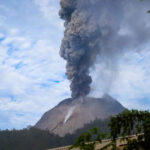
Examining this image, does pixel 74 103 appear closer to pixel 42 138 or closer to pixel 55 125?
pixel 55 125

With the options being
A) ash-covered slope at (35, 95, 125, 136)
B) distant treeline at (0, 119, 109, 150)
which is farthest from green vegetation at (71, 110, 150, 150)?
ash-covered slope at (35, 95, 125, 136)

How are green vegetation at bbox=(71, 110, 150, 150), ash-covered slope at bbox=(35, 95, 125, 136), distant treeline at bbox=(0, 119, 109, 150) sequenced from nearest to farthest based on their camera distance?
green vegetation at bbox=(71, 110, 150, 150) < distant treeline at bbox=(0, 119, 109, 150) < ash-covered slope at bbox=(35, 95, 125, 136)

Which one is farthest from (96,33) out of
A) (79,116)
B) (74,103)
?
(79,116)

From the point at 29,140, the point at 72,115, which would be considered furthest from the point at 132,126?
the point at 72,115

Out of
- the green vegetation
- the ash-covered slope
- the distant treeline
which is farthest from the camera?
the ash-covered slope

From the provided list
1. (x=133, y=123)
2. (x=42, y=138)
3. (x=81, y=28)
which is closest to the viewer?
(x=133, y=123)

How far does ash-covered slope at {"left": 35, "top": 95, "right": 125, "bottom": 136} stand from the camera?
117 meters

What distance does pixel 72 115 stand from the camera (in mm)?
124312

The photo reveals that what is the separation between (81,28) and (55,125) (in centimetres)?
5752

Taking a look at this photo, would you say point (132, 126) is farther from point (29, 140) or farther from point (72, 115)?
point (72, 115)

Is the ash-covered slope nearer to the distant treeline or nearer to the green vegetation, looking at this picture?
the distant treeline

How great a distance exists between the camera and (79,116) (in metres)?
123

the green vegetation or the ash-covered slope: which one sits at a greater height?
the ash-covered slope

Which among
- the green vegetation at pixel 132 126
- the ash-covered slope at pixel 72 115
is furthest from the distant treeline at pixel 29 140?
the green vegetation at pixel 132 126
